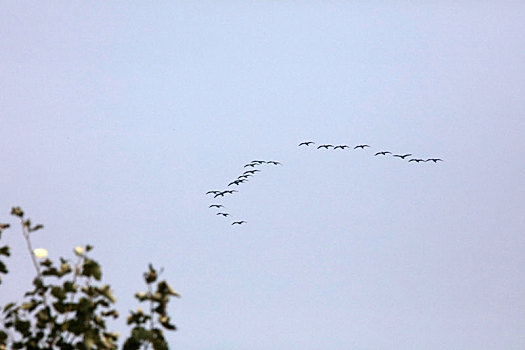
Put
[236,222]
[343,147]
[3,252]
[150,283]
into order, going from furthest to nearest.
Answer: [236,222], [343,147], [3,252], [150,283]

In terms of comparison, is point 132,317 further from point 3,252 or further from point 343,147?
point 343,147

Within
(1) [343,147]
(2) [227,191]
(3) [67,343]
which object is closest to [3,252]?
(3) [67,343]

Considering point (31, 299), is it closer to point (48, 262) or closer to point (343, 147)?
point (48, 262)

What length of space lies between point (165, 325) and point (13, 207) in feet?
6.85

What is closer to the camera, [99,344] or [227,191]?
[99,344]

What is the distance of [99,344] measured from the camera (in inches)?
408

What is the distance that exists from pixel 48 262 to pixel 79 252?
45 centimetres

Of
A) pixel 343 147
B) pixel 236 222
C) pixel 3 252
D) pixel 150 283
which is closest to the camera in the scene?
pixel 150 283

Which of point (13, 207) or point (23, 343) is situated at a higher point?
point (13, 207)

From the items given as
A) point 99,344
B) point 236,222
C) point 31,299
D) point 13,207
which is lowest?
point 99,344

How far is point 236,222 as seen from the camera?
44750 mm

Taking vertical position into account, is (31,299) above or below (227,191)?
below

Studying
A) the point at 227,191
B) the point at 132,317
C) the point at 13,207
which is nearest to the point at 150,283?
the point at 132,317

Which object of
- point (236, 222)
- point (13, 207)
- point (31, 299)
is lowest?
point (31, 299)
